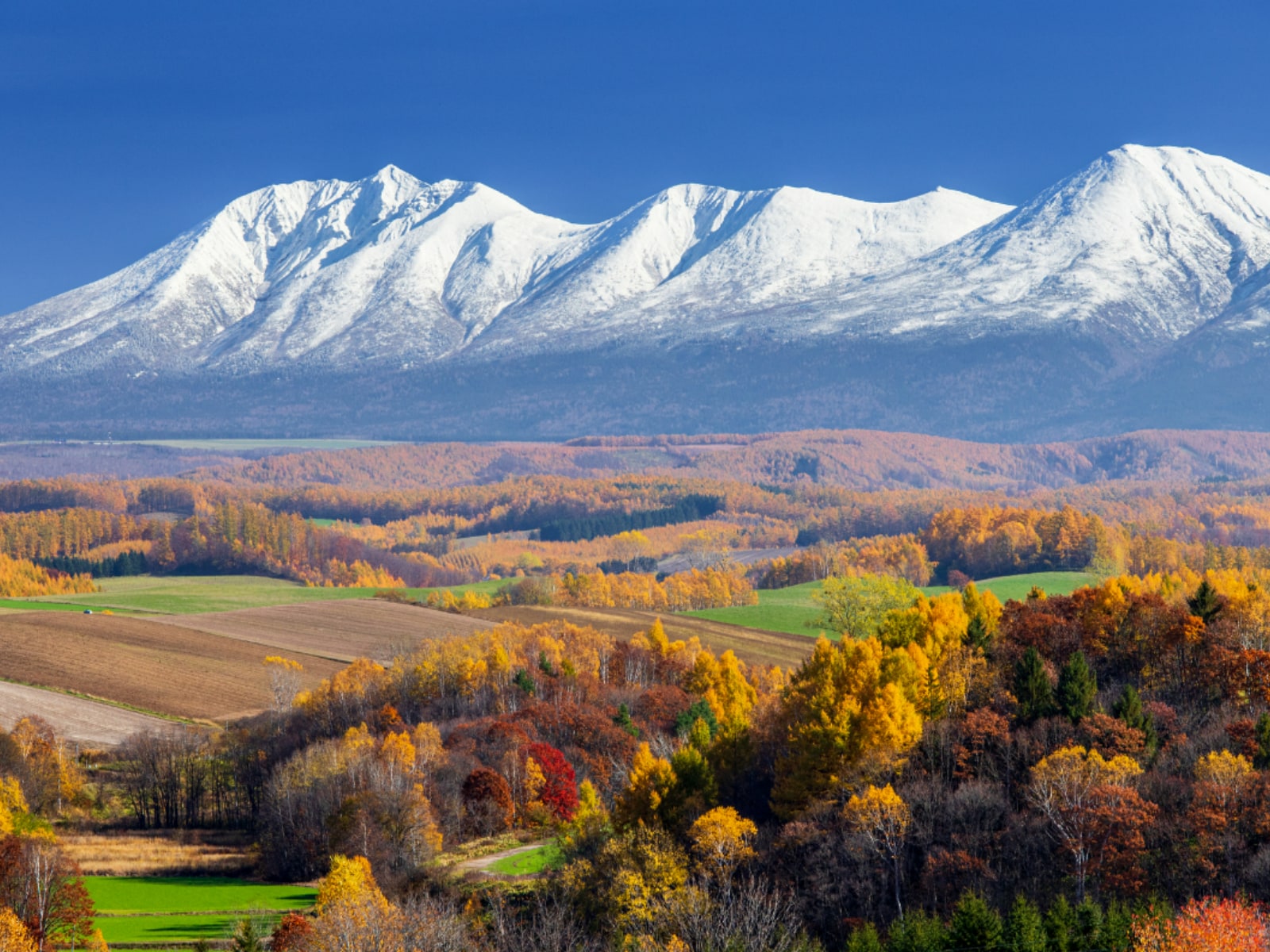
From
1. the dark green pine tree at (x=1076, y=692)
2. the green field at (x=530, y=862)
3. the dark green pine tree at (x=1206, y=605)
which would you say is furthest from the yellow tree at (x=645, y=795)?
the dark green pine tree at (x=1206, y=605)

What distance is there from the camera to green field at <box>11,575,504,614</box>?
137250 mm

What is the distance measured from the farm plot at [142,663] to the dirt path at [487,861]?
35.7 m

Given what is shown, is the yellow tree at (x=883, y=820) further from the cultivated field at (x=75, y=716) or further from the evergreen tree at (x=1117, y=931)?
the cultivated field at (x=75, y=716)

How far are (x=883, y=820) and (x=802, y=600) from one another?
87.6 meters

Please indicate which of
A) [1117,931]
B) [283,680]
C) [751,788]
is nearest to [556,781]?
[751,788]

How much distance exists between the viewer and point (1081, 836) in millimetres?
50656

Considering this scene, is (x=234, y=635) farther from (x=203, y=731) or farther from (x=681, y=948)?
(x=681, y=948)

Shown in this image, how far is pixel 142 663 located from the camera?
351ft

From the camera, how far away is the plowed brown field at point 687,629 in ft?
364

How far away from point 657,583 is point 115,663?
77.8 meters

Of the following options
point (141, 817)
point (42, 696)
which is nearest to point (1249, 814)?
point (141, 817)

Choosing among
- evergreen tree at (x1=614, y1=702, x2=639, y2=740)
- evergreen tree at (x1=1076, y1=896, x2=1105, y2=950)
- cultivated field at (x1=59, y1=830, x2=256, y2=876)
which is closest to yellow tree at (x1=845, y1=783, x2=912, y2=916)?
evergreen tree at (x1=1076, y1=896, x2=1105, y2=950)

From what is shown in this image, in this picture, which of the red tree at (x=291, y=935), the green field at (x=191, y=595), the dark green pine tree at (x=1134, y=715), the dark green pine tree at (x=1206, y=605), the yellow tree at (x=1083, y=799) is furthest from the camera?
the green field at (x=191, y=595)

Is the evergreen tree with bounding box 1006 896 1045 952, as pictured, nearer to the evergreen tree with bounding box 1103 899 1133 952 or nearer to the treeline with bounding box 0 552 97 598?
the evergreen tree with bounding box 1103 899 1133 952
